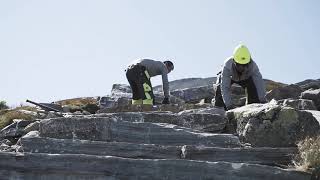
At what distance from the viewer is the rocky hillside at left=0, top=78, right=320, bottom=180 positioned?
698cm

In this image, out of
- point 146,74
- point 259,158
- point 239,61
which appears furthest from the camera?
point 146,74

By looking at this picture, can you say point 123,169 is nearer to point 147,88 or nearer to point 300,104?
point 300,104

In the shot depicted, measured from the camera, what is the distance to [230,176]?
6906 millimetres

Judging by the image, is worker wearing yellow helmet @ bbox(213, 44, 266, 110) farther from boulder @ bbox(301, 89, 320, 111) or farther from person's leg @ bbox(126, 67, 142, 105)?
person's leg @ bbox(126, 67, 142, 105)

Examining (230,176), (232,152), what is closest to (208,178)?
(230,176)

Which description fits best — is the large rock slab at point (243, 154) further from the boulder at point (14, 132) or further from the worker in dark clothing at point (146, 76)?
the worker in dark clothing at point (146, 76)

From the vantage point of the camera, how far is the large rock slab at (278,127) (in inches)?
320

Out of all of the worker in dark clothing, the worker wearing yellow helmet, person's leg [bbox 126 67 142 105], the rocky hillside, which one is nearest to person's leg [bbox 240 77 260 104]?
the worker wearing yellow helmet

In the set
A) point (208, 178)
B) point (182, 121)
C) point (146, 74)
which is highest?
point (146, 74)

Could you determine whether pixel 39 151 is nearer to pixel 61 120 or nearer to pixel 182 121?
pixel 61 120

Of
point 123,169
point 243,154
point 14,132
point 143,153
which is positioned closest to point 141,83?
point 14,132

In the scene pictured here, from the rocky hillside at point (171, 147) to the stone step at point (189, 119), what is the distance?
0.02 m

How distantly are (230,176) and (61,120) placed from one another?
10.3 feet

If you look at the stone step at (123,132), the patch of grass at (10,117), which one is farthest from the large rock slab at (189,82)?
the stone step at (123,132)
